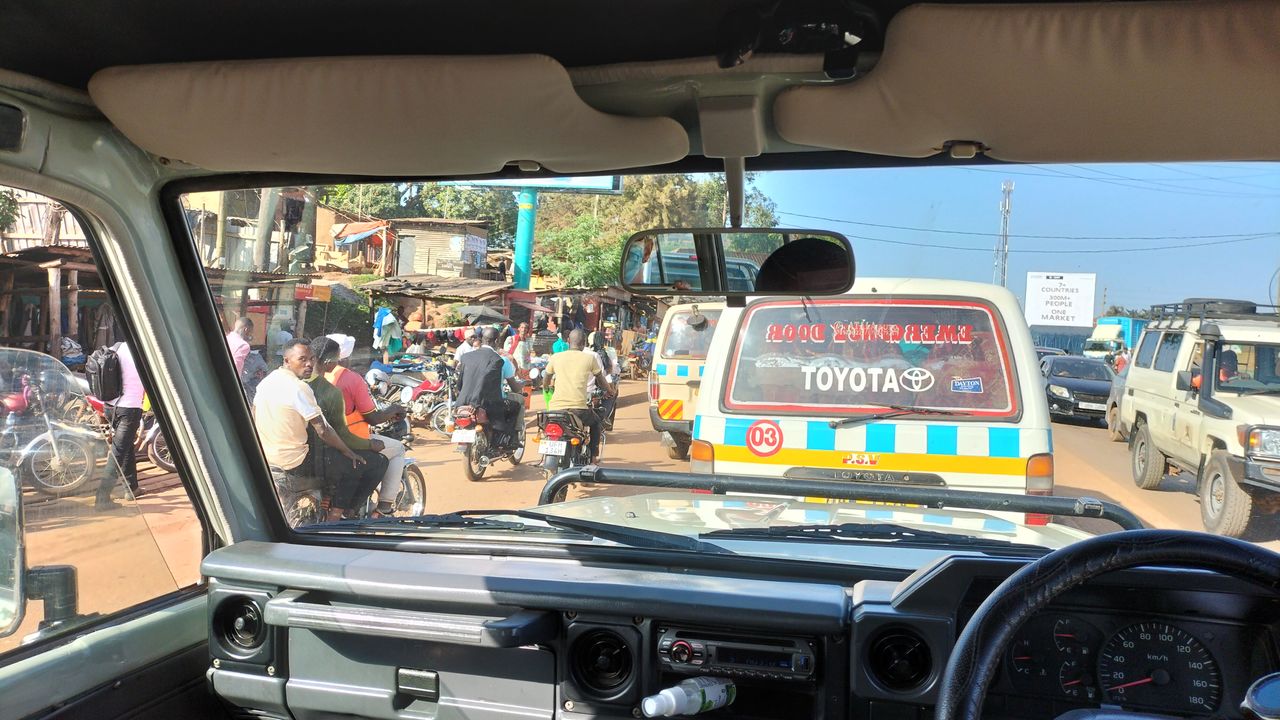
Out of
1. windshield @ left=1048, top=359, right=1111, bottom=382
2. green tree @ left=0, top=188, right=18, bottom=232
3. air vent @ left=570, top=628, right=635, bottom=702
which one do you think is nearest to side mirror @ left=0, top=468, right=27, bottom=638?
green tree @ left=0, top=188, right=18, bottom=232

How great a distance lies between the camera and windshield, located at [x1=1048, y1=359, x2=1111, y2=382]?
952 centimetres

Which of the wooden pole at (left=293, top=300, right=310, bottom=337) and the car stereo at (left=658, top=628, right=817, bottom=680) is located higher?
the wooden pole at (left=293, top=300, right=310, bottom=337)

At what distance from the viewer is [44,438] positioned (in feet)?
7.73

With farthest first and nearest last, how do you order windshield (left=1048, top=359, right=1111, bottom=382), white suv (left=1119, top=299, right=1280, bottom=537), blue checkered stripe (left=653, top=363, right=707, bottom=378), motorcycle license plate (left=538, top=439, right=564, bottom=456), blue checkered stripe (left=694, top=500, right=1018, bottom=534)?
windshield (left=1048, top=359, right=1111, bottom=382) → motorcycle license plate (left=538, top=439, right=564, bottom=456) → blue checkered stripe (left=653, top=363, right=707, bottom=378) → white suv (left=1119, top=299, right=1280, bottom=537) → blue checkered stripe (left=694, top=500, right=1018, bottom=534)

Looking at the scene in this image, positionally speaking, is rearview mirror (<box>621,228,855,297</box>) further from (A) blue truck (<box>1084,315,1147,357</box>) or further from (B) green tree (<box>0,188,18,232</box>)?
(B) green tree (<box>0,188,18,232</box>)

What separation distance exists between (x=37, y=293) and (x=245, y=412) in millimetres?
660

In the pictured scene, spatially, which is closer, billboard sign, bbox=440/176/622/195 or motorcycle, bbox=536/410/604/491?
billboard sign, bbox=440/176/622/195

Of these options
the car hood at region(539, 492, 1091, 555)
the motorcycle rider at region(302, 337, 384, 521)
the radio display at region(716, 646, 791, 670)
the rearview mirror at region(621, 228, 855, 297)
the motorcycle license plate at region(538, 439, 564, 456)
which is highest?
the rearview mirror at region(621, 228, 855, 297)

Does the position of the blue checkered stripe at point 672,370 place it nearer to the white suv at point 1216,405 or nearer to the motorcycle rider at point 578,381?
the motorcycle rider at point 578,381

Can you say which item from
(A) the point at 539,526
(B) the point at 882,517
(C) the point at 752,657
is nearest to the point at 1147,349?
(B) the point at 882,517

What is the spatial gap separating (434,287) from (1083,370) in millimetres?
9153

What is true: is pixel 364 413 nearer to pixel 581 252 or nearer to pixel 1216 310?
pixel 581 252

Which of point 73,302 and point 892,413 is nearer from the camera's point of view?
point 73,302

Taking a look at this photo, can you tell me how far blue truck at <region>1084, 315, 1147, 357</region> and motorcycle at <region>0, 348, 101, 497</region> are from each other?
3243 millimetres
